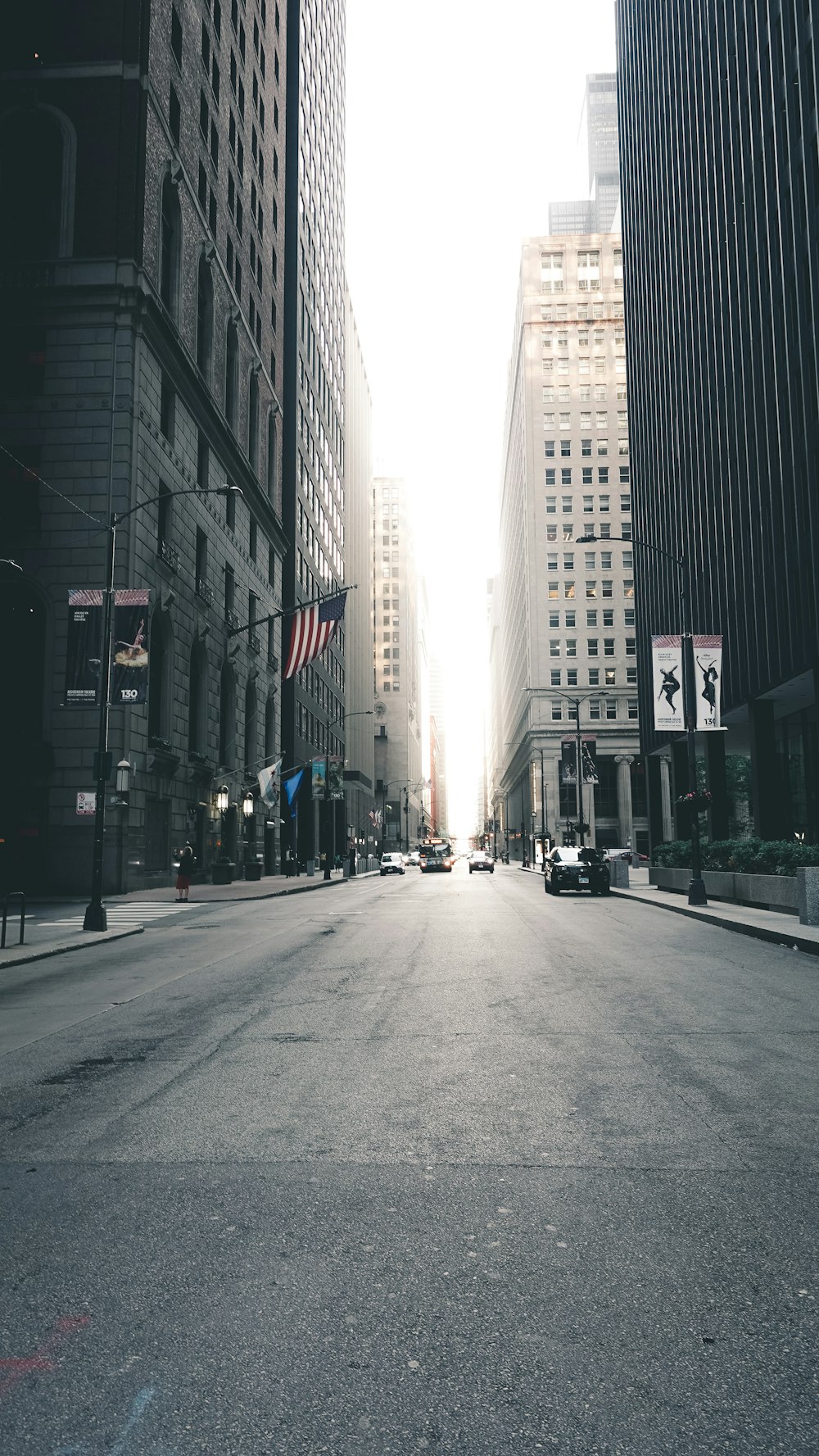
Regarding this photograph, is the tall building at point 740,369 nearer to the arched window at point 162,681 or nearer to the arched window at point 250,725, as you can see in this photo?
the arched window at point 162,681

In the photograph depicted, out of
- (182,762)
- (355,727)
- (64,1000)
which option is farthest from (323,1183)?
(355,727)

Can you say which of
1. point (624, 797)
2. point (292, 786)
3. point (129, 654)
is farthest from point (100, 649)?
point (624, 797)

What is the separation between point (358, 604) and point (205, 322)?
70.3m

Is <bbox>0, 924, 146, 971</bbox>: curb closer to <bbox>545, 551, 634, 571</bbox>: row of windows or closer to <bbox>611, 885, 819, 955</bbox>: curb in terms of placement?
<bbox>611, 885, 819, 955</bbox>: curb

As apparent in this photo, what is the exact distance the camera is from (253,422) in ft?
199

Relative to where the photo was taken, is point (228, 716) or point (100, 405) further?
point (228, 716)

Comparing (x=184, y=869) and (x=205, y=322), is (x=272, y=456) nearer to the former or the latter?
(x=205, y=322)

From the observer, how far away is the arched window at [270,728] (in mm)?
63094

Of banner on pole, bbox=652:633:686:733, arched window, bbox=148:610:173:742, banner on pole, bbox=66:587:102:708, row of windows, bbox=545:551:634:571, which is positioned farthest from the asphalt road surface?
row of windows, bbox=545:551:634:571

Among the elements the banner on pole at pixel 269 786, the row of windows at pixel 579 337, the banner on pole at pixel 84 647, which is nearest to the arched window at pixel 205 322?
the banner on pole at pixel 269 786

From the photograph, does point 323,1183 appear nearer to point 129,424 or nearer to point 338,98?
point 129,424

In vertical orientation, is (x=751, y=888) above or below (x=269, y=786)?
below

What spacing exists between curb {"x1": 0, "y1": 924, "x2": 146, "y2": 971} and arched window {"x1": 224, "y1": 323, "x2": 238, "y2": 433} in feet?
120

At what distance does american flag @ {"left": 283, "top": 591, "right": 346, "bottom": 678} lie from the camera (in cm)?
4694
